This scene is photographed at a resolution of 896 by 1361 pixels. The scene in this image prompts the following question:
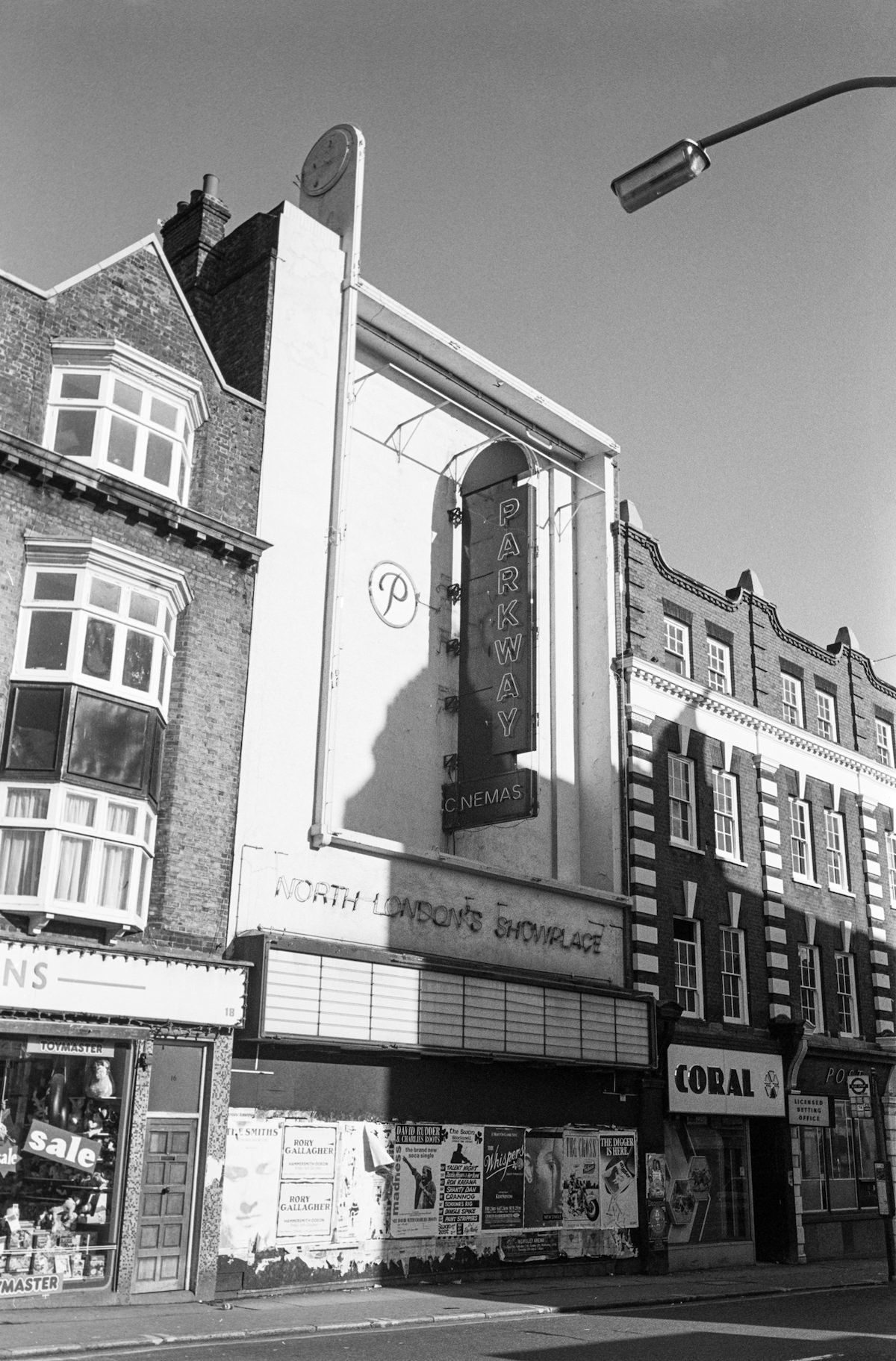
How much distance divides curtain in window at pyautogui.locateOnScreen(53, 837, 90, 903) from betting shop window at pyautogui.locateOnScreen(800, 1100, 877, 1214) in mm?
19974

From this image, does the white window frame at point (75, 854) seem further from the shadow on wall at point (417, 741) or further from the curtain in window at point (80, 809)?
the shadow on wall at point (417, 741)

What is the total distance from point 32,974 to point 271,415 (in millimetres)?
10999

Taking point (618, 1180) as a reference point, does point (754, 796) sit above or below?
above

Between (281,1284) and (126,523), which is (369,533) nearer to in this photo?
(126,523)

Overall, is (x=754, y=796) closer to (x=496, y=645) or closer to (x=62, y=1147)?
(x=496, y=645)

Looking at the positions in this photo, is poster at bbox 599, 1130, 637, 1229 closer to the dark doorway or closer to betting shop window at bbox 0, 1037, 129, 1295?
the dark doorway

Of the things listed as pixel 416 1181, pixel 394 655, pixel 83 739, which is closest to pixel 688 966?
pixel 416 1181

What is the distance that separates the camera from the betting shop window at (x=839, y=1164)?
30.4 metres

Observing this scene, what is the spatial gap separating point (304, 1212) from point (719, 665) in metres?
17.8

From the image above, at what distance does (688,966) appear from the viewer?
1155 inches

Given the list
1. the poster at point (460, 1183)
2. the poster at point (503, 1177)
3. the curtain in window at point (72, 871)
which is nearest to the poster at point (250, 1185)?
the poster at point (460, 1183)

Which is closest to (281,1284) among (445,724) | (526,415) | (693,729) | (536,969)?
(536,969)

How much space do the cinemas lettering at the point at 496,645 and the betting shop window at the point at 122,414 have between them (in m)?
7.42

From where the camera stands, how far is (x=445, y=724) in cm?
2612
